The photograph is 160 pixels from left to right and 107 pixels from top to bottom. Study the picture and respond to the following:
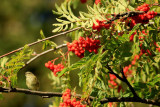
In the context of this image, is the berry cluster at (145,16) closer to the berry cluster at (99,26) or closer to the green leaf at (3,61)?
the berry cluster at (99,26)

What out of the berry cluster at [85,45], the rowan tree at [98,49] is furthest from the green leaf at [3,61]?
the berry cluster at [85,45]

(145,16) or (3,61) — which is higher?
(145,16)

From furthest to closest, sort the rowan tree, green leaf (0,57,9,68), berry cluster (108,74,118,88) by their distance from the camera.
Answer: berry cluster (108,74,118,88) < green leaf (0,57,9,68) < the rowan tree

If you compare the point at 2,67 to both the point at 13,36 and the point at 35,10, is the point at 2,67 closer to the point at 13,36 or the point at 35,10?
the point at 13,36

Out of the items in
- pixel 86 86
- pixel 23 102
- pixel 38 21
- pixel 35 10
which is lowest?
pixel 23 102

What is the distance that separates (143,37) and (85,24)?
22.3 inches

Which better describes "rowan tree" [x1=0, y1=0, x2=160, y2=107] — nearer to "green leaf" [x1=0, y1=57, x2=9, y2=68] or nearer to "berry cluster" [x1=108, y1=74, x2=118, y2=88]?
"green leaf" [x1=0, y1=57, x2=9, y2=68]

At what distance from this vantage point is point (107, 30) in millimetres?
1682

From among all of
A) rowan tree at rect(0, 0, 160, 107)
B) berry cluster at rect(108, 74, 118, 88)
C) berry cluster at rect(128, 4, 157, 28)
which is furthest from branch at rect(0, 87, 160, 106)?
berry cluster at rect(108, 74, 118, 88)

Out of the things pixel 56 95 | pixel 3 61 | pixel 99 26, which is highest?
pixel 99 26

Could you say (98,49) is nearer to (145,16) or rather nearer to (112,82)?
(145,16)

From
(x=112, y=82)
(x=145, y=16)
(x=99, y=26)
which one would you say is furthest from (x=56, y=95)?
(x=112, y=82)

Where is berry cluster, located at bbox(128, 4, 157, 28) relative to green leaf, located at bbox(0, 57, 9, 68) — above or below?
above

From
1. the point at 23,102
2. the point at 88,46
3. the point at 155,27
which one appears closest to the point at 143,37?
the point at 155,27
